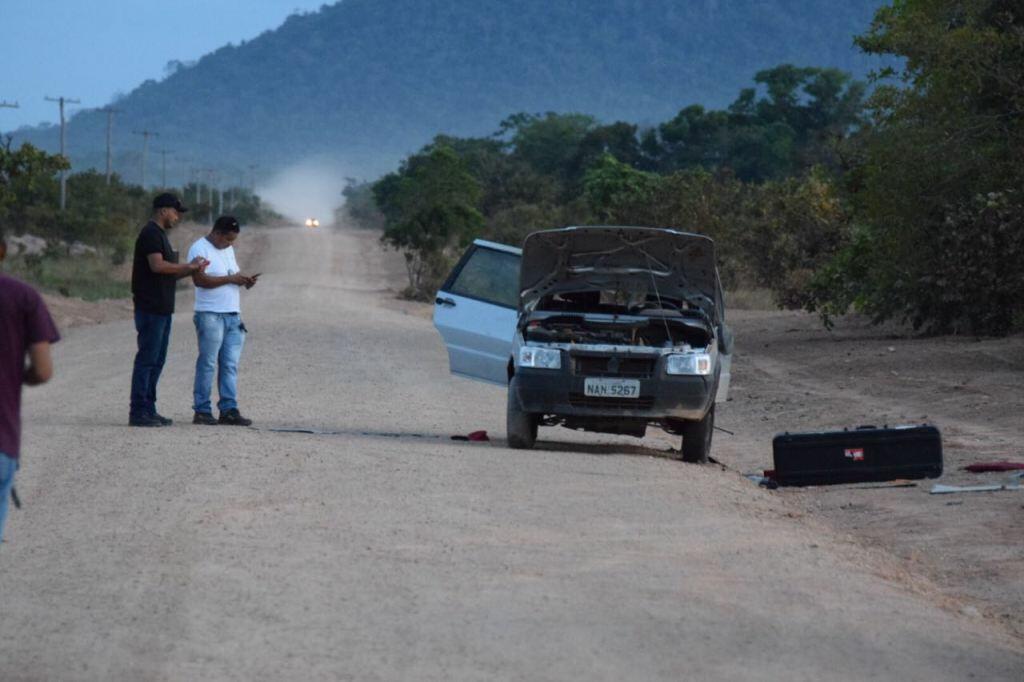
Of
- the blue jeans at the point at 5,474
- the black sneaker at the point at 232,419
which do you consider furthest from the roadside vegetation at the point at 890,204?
the blue jeans at the point at 5,474

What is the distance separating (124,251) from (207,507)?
60.6 meters

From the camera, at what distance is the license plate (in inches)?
553

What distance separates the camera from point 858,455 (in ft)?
44.1

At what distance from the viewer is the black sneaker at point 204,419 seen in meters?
15.1

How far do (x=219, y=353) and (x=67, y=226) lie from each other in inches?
2230

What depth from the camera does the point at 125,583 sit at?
26.6 ft

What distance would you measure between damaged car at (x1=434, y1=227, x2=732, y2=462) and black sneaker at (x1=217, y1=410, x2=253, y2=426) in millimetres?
2314

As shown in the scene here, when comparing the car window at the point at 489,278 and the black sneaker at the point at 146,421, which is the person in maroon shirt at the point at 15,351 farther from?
the car window at the point at 489,278

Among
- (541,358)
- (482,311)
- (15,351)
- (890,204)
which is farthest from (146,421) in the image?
(890,204)

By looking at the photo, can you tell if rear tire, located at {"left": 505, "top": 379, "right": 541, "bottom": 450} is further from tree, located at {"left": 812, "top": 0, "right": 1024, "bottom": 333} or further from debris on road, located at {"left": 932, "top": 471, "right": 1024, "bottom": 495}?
tree, located at {"left": 812, "top": 0, "right": 1024, "bottom": 333}

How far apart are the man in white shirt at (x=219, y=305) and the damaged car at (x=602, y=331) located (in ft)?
7.82

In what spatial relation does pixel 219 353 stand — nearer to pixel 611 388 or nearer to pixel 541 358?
pixel 541 358

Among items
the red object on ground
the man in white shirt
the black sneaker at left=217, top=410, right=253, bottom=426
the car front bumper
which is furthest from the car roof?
the red object on ground

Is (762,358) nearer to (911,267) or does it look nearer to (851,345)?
(851,345)
